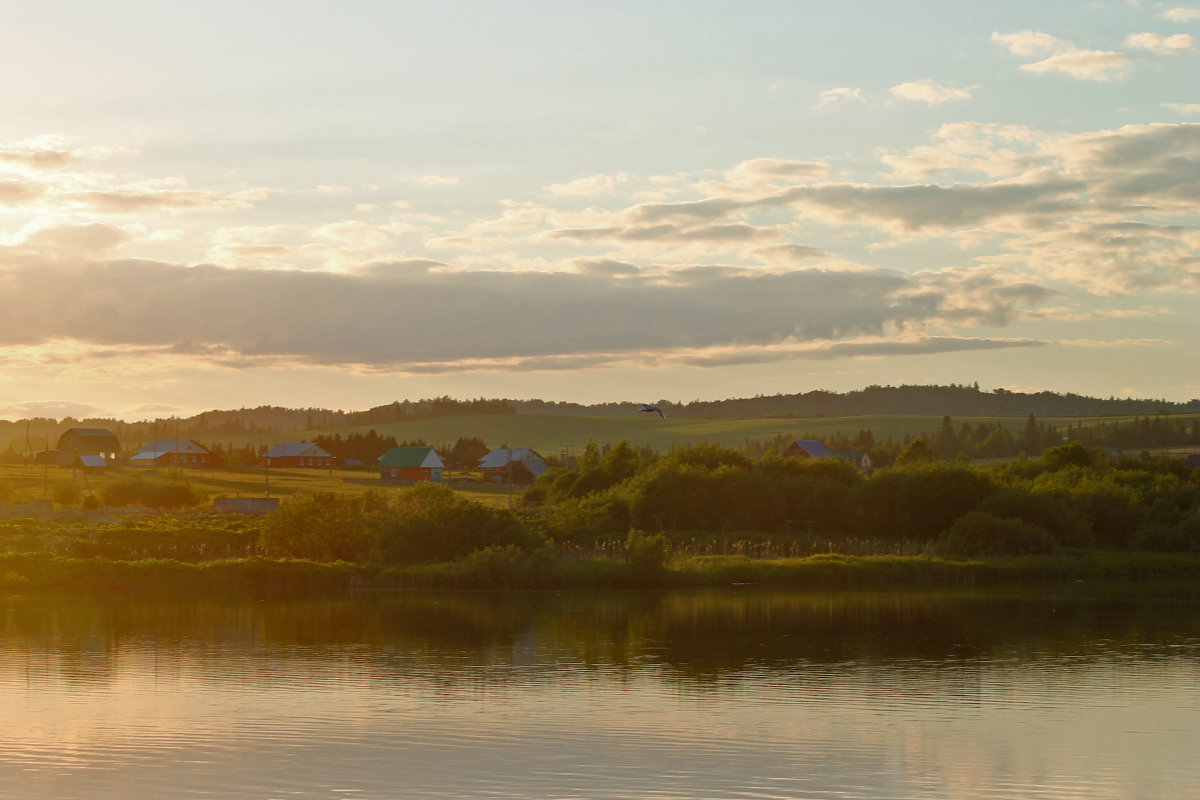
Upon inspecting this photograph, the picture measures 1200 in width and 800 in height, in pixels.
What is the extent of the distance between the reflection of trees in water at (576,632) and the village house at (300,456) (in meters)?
98.8

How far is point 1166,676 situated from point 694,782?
13.8m

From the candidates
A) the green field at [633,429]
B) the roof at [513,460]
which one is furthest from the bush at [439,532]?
the green field at [633,429]

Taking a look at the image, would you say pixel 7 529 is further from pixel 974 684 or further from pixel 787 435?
pixel 787 435

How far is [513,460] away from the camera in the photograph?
4739 inches

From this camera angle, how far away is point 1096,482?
64.6 metres

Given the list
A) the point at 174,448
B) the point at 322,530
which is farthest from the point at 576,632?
the point at 174,448

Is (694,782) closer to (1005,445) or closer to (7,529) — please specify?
(7,529)

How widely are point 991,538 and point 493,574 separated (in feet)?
78.7

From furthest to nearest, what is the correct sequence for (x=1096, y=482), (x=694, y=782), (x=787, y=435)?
(x=787, y=435) → (x=1096, y=482) → (x=694, y=782)

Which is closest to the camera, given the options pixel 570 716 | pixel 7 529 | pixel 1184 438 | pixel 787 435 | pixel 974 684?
pixel 570 716

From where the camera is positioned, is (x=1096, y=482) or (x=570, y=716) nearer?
(x=570, y=716)

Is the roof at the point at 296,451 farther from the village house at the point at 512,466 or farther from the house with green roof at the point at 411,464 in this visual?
the village house at the point at 512,466

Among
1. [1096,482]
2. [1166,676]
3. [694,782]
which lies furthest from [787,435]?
[694,782]

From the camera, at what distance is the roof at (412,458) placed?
401 ft
